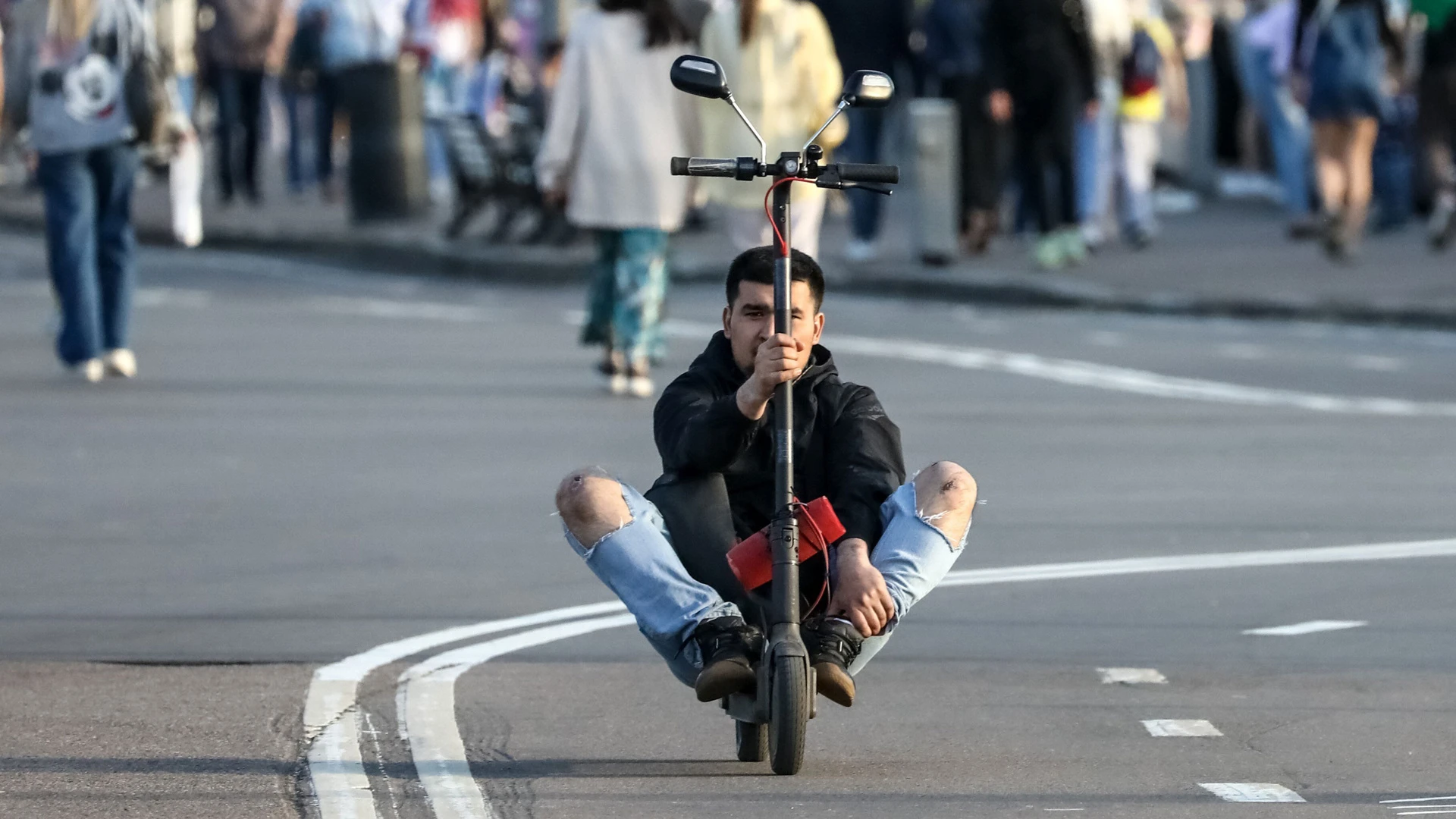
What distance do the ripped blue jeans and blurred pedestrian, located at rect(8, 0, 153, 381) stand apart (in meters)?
7.33

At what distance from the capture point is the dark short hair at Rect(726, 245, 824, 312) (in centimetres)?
611

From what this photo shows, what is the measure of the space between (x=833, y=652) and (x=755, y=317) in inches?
28.8

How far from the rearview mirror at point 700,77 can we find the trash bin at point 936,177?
512 inches

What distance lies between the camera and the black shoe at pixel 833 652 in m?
5.82

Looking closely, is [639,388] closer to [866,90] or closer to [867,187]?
[866,90]

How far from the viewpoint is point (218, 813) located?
5.55 m

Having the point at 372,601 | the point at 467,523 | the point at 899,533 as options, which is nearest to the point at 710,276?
the point at 467,523

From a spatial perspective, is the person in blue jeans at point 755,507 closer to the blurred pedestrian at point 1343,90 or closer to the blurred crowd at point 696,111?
the blurred crowd at point 696,111

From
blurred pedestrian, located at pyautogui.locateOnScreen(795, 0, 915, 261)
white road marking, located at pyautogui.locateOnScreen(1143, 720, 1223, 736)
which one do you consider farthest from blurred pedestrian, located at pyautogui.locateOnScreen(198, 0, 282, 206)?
white road marking, located at pyautogui.locateOnScreen(1143, 720, 1223, 736)

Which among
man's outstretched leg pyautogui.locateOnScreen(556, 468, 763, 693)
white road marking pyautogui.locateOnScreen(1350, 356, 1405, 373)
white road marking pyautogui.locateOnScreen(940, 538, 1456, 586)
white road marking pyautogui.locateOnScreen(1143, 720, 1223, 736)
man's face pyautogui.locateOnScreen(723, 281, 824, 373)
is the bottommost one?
white road marking pyautogui.locateOnScreen(1350, 356, 1405, 373)

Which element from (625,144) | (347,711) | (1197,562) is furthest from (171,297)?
(347,711)

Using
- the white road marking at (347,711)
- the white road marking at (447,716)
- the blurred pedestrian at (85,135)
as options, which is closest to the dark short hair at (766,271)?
the white road marking at (447,716)

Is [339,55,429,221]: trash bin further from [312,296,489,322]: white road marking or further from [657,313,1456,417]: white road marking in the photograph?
[657,313,1456,417]: white road marking

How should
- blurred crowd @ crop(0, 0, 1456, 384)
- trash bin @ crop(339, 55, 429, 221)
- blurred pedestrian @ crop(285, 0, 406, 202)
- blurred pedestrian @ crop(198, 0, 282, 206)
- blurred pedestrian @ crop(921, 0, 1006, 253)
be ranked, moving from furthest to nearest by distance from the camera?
blurred pedestrian @ crop(198, 0, 282, 206) → blurred pedestrian @ crop(285, 0, 406, 202) → trash bin @ crop(339, 55, 429, 221) → blurred pedestrian @ crop(921, 0, 1006, 253) → blurred crowd @ crop(0, 0, 1456, 384)
